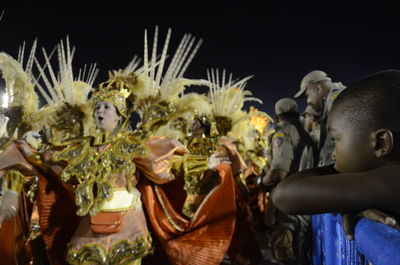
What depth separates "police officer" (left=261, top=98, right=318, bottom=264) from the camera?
3152mm

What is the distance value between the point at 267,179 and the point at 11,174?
8.37 feet

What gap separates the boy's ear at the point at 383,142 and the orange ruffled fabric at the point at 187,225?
2.79 m

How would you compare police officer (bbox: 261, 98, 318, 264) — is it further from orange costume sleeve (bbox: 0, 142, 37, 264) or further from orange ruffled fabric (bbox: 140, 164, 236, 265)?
orange costume sleeve (bbox: 0, 142, 37, 264)

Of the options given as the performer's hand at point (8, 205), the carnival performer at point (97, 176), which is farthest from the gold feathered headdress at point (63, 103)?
the performer's hand at point (8, 205)

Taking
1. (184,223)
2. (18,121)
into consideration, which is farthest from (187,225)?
(18,121)

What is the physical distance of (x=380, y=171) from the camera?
61cm

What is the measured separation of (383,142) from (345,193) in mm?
139

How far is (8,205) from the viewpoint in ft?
8.83

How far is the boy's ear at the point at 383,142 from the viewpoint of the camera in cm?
63

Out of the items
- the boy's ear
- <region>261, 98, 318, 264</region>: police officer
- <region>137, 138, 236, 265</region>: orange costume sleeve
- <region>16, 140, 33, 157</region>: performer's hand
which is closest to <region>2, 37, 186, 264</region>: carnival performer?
<region>16, 140, 33, 157</region>: performer's hand

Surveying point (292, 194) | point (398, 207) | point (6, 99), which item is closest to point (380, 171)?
point (398, 207)

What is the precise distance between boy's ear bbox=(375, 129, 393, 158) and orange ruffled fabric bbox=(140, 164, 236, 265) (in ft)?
9.16

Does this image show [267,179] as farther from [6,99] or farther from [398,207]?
[6,99]

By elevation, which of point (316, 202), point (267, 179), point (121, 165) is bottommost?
point (267, 179)
